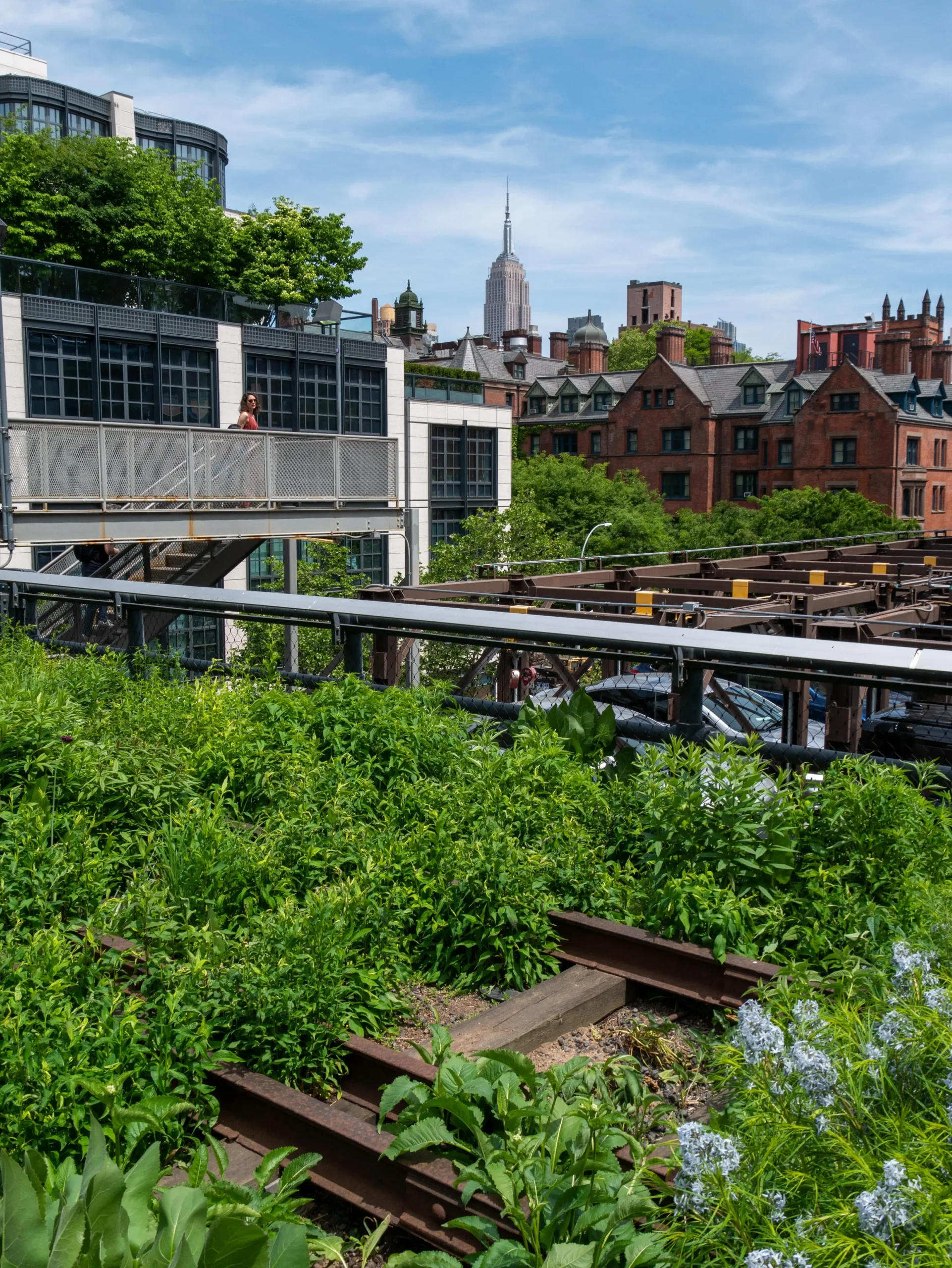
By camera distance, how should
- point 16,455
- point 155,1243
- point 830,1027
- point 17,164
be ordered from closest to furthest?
1. point 155,1243
2. point 830,1027
3. point 16,455
4. point 17,164

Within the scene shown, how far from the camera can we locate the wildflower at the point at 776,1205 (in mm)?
2342

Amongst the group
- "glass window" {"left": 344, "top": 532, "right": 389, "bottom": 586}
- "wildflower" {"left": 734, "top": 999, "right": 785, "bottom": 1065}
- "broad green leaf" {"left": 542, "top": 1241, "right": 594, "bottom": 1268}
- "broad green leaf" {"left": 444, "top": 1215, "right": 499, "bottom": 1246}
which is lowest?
"glass window" {"left": 344, "top": 532, "right": 389, "bottom": 586}

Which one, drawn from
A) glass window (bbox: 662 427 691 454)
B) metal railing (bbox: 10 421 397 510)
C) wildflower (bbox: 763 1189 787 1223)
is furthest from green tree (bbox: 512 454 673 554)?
wildflower (bbox: 763 1189 787 1223)

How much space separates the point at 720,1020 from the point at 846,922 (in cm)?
67

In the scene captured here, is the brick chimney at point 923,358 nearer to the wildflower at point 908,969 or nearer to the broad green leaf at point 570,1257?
the wildflower at point 908,969

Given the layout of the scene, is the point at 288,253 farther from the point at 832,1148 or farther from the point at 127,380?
the point at 832,1148

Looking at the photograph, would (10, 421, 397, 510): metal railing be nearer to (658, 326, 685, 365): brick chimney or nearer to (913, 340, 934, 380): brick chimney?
(658, 326, 685, 365): brick chimney

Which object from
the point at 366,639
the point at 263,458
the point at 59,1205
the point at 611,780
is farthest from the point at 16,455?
the point at 59,1205

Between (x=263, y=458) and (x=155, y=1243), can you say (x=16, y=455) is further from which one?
(x=155, y=1243)

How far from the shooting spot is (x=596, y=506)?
2462 inches

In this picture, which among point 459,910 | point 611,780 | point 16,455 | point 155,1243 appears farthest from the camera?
point 16,455

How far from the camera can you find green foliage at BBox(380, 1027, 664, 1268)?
281cm

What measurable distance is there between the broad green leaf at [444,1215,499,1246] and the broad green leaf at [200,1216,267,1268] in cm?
55

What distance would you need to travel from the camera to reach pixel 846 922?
4.37m
